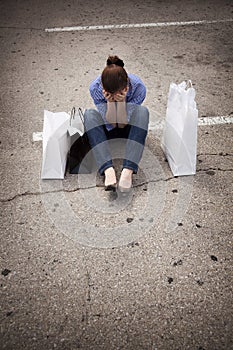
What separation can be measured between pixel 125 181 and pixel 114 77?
0.73 metres

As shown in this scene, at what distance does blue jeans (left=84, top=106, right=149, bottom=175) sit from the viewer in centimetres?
225

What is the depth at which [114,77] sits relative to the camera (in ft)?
6.72

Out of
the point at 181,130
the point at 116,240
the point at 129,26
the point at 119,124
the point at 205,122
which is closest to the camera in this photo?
the point at 116,240

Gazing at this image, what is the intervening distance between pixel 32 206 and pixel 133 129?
94cm

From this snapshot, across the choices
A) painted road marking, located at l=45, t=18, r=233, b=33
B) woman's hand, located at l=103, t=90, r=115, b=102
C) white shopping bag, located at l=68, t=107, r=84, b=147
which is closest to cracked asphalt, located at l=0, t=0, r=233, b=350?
white shopping bag, located at l=68, t=107, r=84, b=147

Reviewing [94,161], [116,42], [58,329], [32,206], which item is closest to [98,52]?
[116,42]

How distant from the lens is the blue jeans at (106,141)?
2.25m

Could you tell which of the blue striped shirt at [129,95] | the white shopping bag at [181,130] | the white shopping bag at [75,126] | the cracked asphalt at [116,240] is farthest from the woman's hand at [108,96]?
the cracked asphalt at [116,240]

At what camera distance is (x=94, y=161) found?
8.16ft

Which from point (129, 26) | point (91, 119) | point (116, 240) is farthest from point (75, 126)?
point (129, 26)

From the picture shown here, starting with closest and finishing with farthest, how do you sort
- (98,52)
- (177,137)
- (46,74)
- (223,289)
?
(223,289), (177,137), (46,74), (98,52)

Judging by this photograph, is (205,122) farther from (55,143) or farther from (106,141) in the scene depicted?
(55,143)

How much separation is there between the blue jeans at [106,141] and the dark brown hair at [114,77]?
0.87ft

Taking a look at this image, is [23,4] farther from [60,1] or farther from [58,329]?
[58,329]
